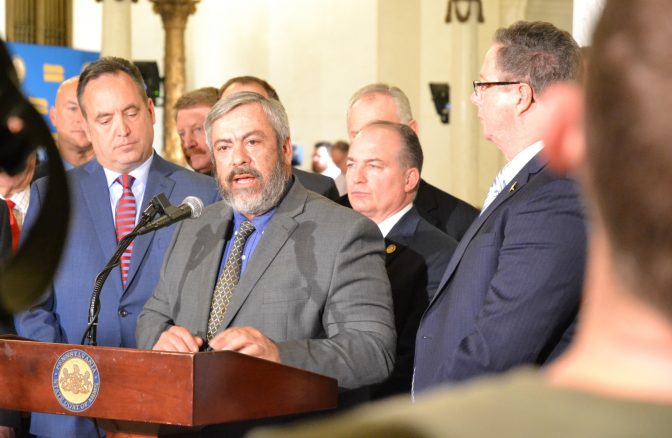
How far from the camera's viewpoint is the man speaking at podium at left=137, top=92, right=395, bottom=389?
361cm

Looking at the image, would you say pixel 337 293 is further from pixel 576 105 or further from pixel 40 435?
pixel 576 105

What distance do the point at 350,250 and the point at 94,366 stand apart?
3.30 feet

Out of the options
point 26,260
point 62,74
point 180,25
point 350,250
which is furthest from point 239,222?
point 180,25

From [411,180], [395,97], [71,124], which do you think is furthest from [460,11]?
[411,180]

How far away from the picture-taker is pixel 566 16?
17562 millimetres

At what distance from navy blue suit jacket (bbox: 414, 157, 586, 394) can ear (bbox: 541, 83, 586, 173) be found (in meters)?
2.20

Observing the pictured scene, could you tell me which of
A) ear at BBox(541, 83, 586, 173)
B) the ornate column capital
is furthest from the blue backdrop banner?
ear at BBox(541, 83, 586, 173)

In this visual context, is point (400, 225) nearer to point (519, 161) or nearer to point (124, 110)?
point (124, 110)

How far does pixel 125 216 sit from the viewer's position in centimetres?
450

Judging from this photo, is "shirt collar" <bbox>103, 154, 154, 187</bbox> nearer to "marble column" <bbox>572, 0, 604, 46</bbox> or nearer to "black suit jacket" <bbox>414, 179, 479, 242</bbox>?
"black suit jacket" <bbox>414, 179, 479, 242</bbox>

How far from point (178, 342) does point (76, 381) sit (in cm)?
35

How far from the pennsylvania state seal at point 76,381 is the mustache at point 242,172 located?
1.08 meters

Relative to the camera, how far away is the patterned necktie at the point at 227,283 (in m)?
3.81

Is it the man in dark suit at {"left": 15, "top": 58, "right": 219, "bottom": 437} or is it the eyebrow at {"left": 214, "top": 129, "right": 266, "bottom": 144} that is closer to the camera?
the eyebrow at {"left": 214, "top": 129, "right": 266, "bottom": 144}
